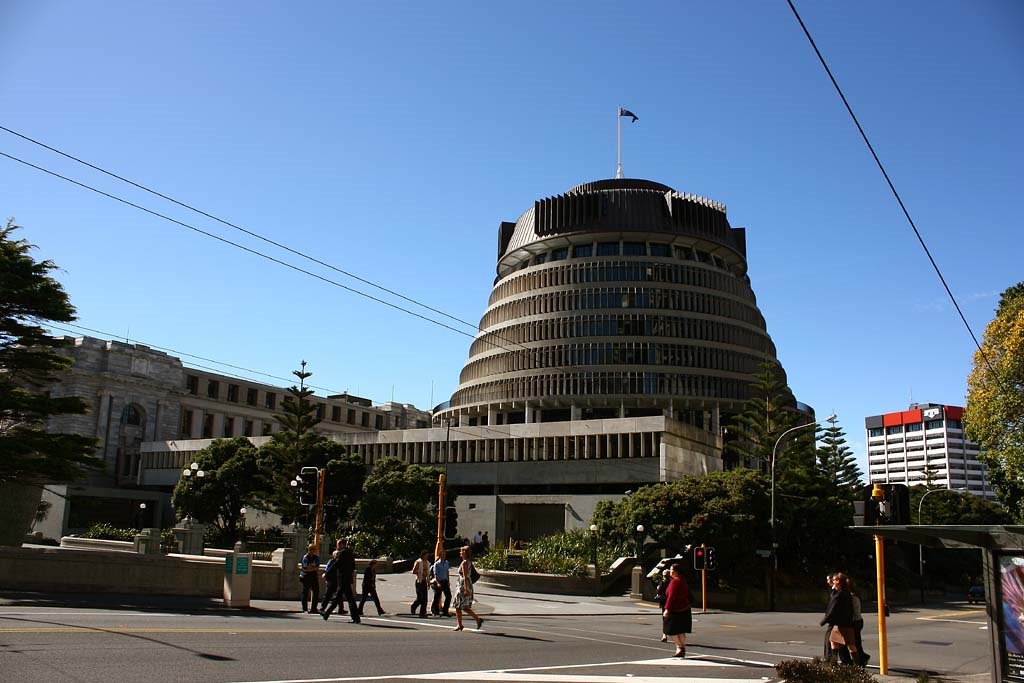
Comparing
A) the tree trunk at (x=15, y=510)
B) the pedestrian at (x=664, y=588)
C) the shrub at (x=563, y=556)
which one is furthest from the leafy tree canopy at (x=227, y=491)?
the pedestrian at (x=664, y=588)

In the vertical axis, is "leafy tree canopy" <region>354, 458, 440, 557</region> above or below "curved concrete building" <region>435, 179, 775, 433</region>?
below

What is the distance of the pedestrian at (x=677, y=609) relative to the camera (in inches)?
606

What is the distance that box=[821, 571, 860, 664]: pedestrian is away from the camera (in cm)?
1454

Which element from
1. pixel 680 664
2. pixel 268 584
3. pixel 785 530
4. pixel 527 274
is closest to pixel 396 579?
pixel 268 584

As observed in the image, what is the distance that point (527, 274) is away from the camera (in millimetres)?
92375

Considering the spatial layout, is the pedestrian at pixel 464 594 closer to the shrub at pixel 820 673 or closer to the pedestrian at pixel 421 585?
the pedestrian at pixel 421 585

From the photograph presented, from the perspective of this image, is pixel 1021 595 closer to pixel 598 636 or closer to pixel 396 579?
pixel 598 636

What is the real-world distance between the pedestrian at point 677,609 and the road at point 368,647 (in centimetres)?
49

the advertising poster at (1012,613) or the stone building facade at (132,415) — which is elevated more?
the stone building facade at (132,415)

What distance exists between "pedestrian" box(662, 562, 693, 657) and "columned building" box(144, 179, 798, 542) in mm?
52003

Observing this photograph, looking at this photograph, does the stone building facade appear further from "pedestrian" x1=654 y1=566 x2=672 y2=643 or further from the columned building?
"pedestrian" x1=654 y1=566 x2=672 y2=643

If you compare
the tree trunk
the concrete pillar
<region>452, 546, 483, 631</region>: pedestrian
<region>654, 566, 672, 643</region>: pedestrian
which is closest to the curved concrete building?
the concrete pillar

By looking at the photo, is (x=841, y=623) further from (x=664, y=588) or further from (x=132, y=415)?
(x=132, y=415)

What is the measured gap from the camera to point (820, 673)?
38.3ft
